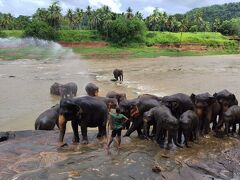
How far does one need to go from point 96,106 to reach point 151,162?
2407 mm

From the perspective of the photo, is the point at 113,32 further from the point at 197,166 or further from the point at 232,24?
the point at 197,166

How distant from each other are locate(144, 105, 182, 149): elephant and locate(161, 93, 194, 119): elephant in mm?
477

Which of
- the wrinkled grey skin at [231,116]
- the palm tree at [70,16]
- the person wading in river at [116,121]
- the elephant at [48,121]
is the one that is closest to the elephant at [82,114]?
the person wading in river at [116,121]

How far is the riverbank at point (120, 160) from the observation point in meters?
7.15

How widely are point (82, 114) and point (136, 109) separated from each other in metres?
1.34

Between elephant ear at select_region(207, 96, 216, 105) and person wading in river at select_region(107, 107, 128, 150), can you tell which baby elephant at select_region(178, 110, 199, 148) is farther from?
person wading in river at select_region(107, 107, 128, 150)

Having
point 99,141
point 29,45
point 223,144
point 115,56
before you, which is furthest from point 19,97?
point 29,45

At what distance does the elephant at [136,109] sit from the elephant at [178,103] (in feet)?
1.37

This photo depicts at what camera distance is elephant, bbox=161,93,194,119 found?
31.6ft

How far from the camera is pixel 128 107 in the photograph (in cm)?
950

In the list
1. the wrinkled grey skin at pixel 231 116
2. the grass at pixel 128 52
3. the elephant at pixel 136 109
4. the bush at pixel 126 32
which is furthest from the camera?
the bush at pixel 126 32

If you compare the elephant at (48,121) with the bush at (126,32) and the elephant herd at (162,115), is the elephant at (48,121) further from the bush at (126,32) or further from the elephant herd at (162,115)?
the bush at (126,32)

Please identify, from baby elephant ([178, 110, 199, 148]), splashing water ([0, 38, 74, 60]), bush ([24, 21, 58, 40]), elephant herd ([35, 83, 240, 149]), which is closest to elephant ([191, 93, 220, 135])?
elephant herd ([35, 83, 240, 149])

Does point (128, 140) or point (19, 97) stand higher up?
point (128, 140)
